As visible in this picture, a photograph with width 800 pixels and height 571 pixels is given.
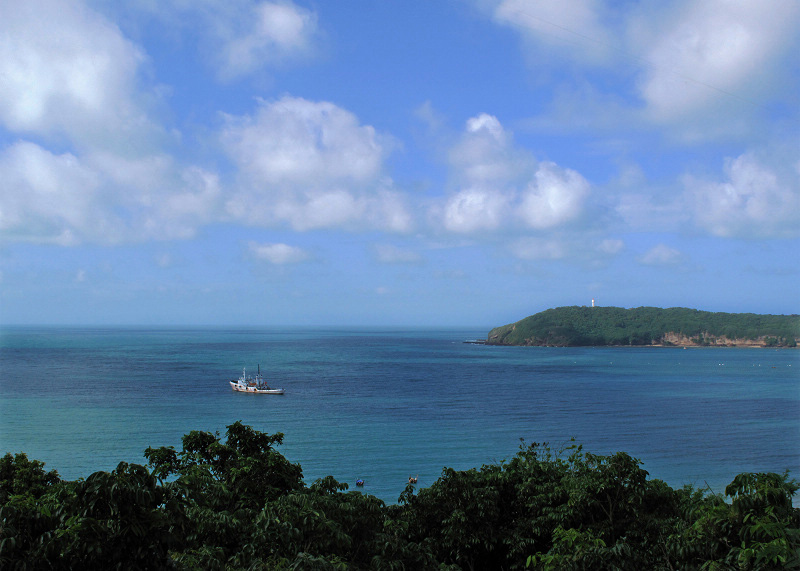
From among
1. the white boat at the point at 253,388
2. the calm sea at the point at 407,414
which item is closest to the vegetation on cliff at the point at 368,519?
the calm sea at the point at 407,414

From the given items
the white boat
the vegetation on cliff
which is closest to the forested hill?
the white boat

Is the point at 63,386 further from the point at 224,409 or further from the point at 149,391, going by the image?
the point at 224,409

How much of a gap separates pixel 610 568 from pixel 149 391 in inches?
2285

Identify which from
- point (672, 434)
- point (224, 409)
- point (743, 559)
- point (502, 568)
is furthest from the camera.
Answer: point (224, 409)

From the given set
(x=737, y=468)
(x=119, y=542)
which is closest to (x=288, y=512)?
(x=119, y=542)

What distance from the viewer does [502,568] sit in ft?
35.1

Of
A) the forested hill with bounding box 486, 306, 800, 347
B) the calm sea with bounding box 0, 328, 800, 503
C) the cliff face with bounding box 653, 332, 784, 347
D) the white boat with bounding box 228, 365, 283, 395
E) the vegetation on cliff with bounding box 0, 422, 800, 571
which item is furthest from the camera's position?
the forested hill with bounding box 486, 306, 800, 347

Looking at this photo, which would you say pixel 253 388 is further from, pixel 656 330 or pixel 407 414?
pixel 656 330

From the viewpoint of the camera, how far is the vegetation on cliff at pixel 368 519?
517cm

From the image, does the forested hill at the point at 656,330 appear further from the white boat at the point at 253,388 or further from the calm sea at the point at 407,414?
the white boat at the point at 253,388

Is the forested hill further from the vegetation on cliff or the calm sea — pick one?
the vegetation on cliff

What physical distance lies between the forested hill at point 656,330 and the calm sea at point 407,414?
66.4 m

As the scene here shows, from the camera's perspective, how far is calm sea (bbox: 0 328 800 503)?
32.9 meters

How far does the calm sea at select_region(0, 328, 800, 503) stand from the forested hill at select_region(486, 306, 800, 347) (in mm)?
66404
